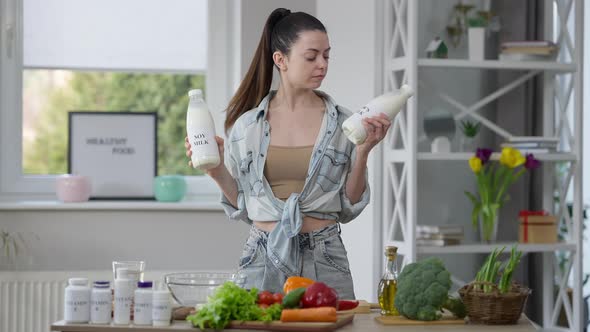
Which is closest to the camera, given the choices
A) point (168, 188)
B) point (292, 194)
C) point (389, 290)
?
point (389, 290)

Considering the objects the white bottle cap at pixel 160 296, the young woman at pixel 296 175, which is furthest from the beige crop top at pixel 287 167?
the white bottle cap at pixel 160 296

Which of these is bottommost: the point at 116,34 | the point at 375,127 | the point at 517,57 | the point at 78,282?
the point at 78,282

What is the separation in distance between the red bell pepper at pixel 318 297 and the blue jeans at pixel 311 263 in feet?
1.55

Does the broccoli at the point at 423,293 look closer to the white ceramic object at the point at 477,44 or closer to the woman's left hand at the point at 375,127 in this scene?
the woman's left hand at the point at 375,127

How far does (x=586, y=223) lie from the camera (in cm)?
526

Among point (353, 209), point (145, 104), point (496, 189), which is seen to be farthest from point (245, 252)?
point (145, 104)

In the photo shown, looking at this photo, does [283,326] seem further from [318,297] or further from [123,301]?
[123,301]

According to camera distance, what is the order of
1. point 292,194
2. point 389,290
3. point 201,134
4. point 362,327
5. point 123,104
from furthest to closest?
point 123,104
point 292,194
point 201,134
point 389,290
point 362,327

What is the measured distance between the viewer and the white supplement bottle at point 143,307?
7.46 feet

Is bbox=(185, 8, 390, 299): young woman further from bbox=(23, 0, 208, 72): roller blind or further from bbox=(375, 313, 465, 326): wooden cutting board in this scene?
bbox=(23, 0, 208, 72): roller blind

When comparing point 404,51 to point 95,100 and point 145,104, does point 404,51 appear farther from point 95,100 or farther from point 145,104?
point 95,100

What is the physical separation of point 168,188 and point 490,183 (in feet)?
5.19

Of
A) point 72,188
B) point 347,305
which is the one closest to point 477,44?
point 72,188

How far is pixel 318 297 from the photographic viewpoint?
2.38m
